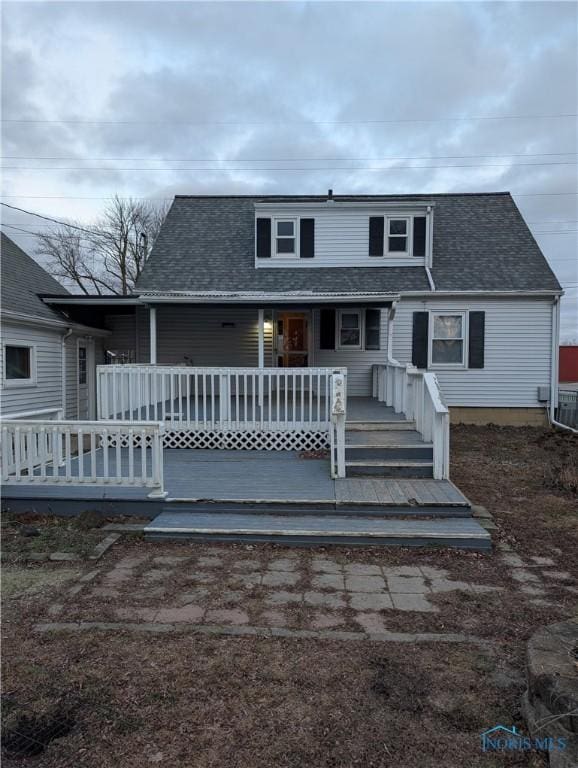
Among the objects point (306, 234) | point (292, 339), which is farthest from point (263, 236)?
point (292, 339)

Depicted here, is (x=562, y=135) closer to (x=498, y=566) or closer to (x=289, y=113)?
(x=289, y=113)

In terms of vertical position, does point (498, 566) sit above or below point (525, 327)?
below

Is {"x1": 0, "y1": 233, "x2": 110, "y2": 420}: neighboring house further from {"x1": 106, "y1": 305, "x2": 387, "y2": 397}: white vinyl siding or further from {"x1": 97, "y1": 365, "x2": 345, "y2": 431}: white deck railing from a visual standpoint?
{"x1": 106, "y1": 305, "x2": 387, "y2": 397}: white vinyl siding

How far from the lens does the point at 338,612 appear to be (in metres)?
3.40

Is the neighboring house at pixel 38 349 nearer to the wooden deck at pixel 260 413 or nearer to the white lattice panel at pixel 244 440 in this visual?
the wooden deck at pixel 260 413

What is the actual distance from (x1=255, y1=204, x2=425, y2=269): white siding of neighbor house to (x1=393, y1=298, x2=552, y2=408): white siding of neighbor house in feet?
5.25

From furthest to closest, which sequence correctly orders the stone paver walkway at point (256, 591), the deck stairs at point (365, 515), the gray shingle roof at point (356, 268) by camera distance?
the gray shingle roof at point (356, 268)
the deck stairs at point (365, 515)
the stone paver walkway at point (256, 591)

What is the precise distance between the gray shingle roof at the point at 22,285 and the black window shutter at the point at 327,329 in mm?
6723

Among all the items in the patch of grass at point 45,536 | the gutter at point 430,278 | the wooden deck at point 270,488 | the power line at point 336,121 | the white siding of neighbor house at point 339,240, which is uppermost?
the power line at point 336,121

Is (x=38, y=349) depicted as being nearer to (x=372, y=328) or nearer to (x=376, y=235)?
(x=372, y=328)

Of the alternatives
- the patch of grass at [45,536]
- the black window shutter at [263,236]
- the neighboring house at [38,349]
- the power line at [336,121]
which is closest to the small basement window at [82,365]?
the neighboring house at [38,349]

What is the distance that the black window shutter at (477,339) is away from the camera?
12.5m

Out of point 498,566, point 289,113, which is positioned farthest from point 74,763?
point 289,113

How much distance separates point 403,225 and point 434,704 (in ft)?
39.3
